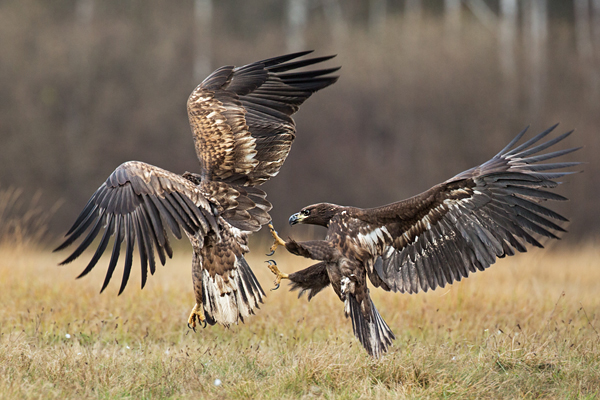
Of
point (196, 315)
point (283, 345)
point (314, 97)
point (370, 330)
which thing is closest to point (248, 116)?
point (196, 315)

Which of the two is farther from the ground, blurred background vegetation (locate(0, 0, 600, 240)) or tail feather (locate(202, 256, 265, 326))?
blurred background vegetation (locate(0, 0, 600, 240))

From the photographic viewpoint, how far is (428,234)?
4.77 metres

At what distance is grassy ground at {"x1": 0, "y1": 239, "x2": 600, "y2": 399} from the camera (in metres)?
4.16

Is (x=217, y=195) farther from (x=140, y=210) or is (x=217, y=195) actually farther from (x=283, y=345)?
(x=283, y=345)

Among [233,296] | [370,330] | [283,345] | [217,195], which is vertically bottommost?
[283,345]

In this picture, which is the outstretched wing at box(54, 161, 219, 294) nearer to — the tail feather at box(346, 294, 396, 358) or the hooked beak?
the hooked beak

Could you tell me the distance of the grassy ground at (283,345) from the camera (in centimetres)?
416

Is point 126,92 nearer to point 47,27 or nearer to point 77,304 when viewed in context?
point 47,27

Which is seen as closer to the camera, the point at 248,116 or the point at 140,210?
the point at 140,210

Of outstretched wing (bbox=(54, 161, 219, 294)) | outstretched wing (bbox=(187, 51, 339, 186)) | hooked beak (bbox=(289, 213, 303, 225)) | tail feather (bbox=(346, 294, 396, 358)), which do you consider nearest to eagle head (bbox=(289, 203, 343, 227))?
hooked beak (bbox=(289, 213, 303, 225))

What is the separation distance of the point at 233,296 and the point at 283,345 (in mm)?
910

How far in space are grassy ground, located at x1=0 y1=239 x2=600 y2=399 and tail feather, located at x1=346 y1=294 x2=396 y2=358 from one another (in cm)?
13

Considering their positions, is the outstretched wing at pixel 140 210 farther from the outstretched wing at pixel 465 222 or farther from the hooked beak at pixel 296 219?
the outstretched wing at pixel 465 222

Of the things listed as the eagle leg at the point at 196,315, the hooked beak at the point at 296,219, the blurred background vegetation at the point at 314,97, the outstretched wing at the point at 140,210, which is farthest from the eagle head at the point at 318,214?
the blurred background vegetation at the point at 314,97
